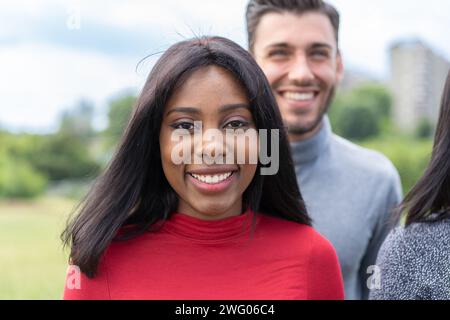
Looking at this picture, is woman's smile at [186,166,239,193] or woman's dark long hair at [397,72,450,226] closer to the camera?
woman's smile at [186,166,239,193]

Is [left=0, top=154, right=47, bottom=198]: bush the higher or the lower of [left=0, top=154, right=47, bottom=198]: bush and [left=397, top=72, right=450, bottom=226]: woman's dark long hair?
the higher

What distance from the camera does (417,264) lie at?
6.03ft

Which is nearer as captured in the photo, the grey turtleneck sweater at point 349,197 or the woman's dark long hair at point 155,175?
the woman's dark long hair at point 155,175

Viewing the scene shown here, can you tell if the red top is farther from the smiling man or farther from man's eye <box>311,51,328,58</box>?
man's eye <box>311,51,328,58</box>

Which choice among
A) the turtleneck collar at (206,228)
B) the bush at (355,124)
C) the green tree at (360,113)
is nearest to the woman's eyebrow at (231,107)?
the turtleneck collar at (206,228)

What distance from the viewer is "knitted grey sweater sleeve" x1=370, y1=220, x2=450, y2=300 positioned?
182 centimetres

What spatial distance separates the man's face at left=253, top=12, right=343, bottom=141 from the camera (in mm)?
2490

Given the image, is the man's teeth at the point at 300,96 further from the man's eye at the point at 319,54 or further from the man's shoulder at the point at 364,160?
the man's shoulder at the point at 364,160

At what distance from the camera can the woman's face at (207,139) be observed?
1.67 m

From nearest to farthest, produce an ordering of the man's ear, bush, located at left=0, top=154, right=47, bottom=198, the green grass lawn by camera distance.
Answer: the man's ear < the green grass lawn < bush, located at left=0, top=154, right=47, bottom=198

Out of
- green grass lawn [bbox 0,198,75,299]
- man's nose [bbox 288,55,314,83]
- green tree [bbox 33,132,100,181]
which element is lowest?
green grass lawn [bbox 0,198,75,299]

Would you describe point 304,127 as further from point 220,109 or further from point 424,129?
point 424,129

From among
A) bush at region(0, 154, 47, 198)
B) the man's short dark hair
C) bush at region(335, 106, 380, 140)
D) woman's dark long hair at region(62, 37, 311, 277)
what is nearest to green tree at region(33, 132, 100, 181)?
bush at region(0, 154, 47, 198)

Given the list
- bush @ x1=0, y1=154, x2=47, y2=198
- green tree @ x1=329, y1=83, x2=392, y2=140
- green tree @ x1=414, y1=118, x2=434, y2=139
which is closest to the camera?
bush @ x1=0, y1=154, x2=47, y2=198
